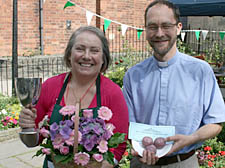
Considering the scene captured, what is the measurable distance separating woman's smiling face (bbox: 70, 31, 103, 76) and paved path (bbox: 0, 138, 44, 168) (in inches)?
108

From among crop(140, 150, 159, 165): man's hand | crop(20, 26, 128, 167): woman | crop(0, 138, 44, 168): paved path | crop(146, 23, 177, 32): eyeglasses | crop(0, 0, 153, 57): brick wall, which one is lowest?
crop(0, 138, 44, 168): paved path

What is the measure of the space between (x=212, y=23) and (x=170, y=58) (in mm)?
20970

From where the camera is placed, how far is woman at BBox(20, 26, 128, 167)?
1911mm

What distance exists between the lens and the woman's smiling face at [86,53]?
1911 mm

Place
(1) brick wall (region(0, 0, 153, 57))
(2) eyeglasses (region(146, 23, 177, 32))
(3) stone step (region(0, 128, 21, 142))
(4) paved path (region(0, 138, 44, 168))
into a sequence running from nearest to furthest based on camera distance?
(2) eyeglasses (region(146, 23, 177, 32))
(4) paved path (region(0, 138, 44, 168))
(3) stone step (region(0, 128, 21, 142))
(1) brick wall (region(0, 0, 153, 57))

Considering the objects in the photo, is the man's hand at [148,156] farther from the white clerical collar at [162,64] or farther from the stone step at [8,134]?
the stone step at [8,134]

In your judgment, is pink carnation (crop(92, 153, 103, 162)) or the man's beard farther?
the man's beard

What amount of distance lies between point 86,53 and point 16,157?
10.5 ft

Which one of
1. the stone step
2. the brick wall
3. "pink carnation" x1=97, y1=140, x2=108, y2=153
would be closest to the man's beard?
"pink carnation" x1=97, y1=140, x2=108, y2=153

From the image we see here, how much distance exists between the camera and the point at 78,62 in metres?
1.93

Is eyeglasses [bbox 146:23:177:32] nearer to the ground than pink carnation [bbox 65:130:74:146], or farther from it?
farther from it

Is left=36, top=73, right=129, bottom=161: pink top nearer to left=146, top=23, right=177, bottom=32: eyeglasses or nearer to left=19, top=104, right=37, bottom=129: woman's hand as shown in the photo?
left=19, top=104, right=37, bottom=129: woman's hand

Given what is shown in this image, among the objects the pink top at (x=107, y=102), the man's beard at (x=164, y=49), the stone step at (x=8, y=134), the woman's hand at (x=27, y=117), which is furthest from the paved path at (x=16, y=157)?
the man's beard at (x=164, y=49)

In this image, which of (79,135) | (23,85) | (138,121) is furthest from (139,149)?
(23,85)
